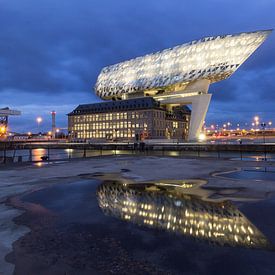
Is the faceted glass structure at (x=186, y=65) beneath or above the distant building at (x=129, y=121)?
above

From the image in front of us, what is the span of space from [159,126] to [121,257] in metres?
139

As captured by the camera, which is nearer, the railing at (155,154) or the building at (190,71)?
the railing at (155,154)

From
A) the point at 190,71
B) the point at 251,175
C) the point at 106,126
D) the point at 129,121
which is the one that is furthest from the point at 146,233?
the point at 106,126

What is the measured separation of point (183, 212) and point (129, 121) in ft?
459

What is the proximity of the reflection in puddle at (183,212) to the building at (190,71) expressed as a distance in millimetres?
84460

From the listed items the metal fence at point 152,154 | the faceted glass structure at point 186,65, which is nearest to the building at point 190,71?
the faceted glass structure at point 186,65

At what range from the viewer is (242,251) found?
549cm

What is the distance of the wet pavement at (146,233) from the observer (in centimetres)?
491

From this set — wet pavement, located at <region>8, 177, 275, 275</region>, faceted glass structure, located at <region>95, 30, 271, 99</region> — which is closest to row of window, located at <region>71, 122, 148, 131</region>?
faceted glass structure, located at <region>95, 30, 271, 99</region>

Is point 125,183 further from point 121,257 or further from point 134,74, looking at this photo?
point 134,74

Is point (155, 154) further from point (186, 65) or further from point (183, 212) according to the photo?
point (186, 65)

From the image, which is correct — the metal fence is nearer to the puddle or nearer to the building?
the puddle

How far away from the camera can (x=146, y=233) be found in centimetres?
654

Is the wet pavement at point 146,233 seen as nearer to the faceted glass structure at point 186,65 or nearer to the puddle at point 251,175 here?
the puddle at point 251,175
